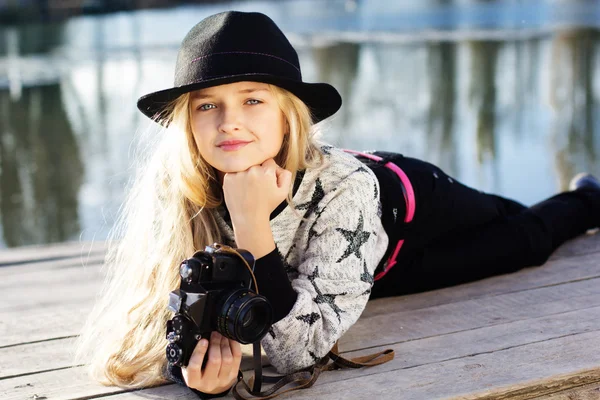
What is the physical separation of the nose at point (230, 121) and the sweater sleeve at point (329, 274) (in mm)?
336

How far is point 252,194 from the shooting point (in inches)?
77.7

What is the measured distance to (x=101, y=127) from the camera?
317 inches

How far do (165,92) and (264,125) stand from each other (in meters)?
0.25

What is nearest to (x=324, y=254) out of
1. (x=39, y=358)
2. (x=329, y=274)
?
(x=329, y=274)

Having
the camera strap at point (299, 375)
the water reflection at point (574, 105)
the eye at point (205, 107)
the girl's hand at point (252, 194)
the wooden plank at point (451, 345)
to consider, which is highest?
the eye at point (205, 107)

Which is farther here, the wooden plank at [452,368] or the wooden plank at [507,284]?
the wooden plank at [507,284]

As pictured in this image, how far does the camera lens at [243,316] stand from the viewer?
5.69 feet

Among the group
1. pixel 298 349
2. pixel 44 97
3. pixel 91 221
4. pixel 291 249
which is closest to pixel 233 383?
pixel 298 349

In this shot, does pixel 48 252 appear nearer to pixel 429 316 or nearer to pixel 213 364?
pixel 429 316

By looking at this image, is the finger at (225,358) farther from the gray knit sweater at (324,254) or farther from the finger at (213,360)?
the gray knit sweater at (324,254)

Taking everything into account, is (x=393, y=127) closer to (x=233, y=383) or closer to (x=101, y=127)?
(x=101, y=127)

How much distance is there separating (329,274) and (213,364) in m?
0.41

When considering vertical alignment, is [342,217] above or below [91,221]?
above

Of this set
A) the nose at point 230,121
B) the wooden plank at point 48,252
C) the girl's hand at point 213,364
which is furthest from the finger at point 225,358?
the wooden plank at point 48,252
